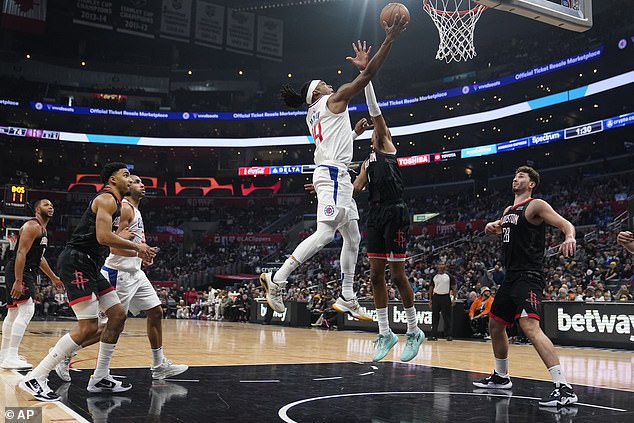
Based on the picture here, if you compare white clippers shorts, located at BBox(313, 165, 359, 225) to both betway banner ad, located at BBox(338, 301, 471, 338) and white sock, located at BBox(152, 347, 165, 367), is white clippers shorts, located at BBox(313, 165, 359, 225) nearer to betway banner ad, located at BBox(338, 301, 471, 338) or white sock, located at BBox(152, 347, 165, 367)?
white sock, located at BBox(152, 347, 165, 367)

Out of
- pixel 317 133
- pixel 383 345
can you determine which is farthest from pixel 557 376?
pixel 317 133

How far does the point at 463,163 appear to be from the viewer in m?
38.9

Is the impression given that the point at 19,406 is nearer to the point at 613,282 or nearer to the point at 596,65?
the point at 613,282

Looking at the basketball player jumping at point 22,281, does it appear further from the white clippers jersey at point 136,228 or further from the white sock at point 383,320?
the white sock at point 383,320

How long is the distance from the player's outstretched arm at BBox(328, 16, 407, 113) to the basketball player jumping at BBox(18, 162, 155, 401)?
7.27 ft

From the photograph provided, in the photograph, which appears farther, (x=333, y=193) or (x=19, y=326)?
(x=19, y=326)

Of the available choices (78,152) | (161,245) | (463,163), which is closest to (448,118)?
(463,163)

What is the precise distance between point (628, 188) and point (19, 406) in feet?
87.8

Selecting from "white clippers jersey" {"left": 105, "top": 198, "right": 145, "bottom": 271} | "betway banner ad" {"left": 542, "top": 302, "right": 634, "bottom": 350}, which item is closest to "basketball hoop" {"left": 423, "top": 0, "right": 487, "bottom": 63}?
"betway banner ad" {"left": 542, "top": 302, "right": 634, "bottom": 350}

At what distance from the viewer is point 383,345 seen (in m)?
6.16

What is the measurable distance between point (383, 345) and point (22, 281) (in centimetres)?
477

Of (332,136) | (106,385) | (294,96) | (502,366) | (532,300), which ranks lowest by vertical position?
(106,385)

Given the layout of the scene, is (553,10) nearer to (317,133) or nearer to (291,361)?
(317,133)

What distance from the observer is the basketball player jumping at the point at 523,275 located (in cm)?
587
